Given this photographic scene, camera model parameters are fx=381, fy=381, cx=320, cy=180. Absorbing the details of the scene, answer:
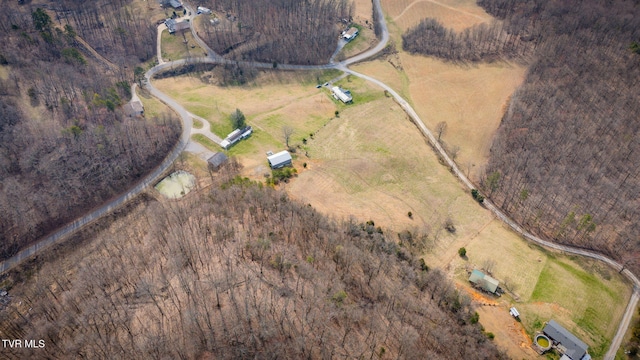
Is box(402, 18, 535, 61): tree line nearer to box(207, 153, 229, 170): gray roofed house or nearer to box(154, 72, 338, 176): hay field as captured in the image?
box(154, 72, 338, 176): hay field

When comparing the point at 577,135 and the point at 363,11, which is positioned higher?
the point at 363,11

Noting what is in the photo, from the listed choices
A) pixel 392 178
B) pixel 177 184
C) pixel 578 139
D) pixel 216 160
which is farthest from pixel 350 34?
pixel 177 184

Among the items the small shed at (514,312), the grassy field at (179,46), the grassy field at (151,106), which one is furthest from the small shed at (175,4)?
the small shed at (514,312)

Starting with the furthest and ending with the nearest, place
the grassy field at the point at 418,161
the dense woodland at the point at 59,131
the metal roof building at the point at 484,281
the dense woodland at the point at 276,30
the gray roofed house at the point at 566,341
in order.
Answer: the dense woodland at the point at 276,30 → the dense woodland at the point at 59,131 → the grassy field at the point at 418,161 → the metal roof building at the point at 484,281 → the gray roofed house at the point at 566,341

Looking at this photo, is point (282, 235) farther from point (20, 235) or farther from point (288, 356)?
point (20, 235)

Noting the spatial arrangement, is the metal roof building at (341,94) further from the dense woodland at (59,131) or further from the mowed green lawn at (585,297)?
the mowed green lawn at (585,297)

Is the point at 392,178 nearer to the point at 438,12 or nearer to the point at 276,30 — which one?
the point at 276,30
